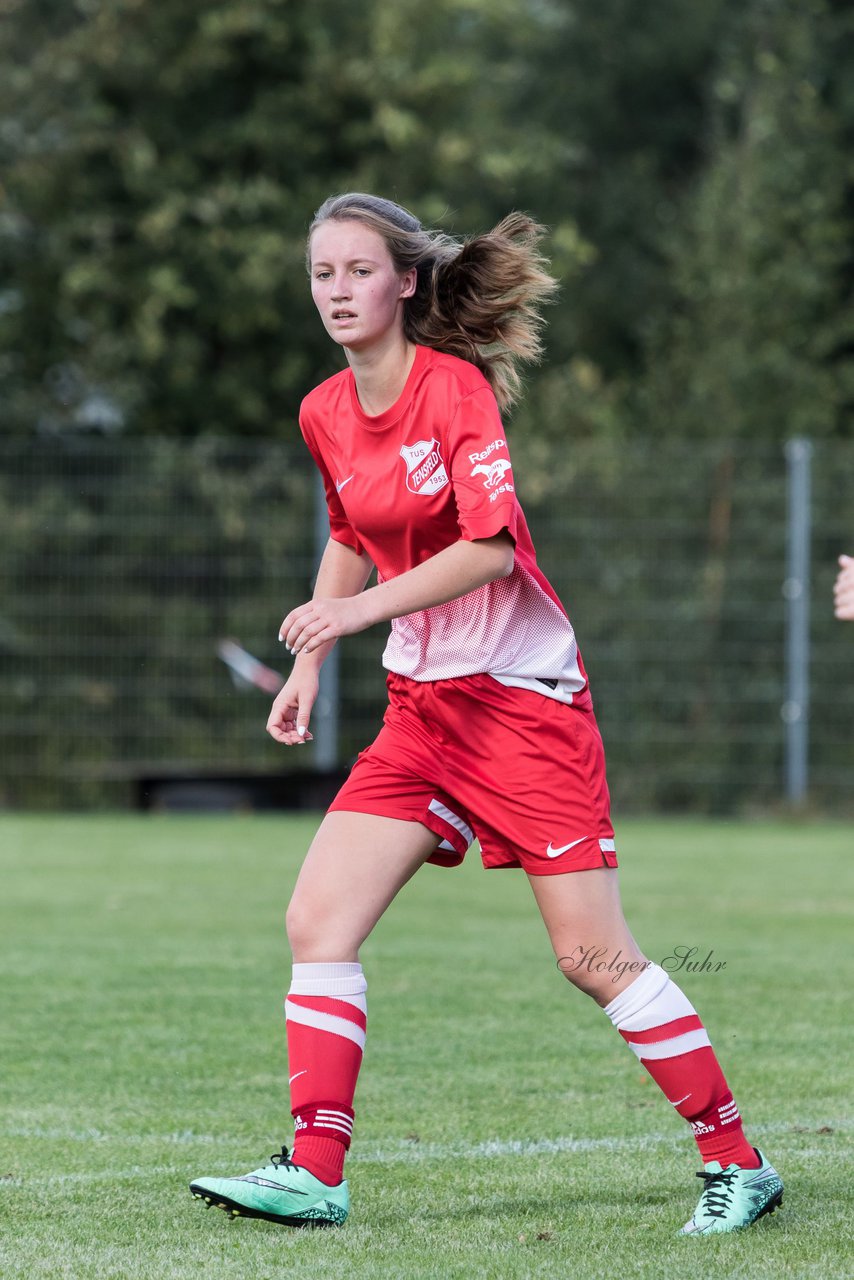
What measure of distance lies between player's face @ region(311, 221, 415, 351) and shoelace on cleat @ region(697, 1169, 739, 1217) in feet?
6.03

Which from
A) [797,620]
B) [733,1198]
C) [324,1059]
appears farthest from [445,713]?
[797,620]

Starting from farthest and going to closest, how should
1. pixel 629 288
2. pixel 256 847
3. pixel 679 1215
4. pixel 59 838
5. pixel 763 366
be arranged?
pixel 629 288
pixel 763 366
pixel 59 838
pixel 256 847
pixel 679 1215

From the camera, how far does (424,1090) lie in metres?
5.11

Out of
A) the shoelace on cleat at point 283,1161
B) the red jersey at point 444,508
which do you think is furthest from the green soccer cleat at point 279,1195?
the red jersey at point 444,508

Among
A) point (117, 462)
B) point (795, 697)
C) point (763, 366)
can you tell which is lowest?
point (795, 697)

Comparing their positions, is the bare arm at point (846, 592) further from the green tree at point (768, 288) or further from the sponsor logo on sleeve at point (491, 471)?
the green tree at point (768, 288)

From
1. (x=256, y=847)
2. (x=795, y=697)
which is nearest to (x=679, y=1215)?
(x=256, y=847)

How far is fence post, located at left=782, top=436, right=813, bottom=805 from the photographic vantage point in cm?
1437

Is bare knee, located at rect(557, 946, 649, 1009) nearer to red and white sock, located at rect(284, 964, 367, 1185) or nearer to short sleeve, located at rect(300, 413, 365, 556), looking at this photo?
red and white sock, located at rect(284, 964, 367, 1185)

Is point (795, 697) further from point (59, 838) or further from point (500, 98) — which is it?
point (500, 98)

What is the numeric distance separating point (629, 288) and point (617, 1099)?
21.5m

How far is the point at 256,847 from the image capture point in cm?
1209

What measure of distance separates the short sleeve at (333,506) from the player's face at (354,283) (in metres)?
0.27

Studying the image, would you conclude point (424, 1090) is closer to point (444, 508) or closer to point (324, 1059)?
point (324, 1059)
